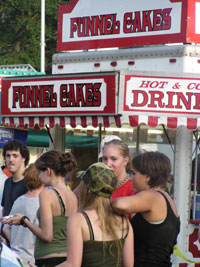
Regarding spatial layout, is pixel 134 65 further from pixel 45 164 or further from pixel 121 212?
pixel 121 212

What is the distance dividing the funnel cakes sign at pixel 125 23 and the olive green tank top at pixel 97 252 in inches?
183

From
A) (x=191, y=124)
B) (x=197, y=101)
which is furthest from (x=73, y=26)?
(x=191, y=124)

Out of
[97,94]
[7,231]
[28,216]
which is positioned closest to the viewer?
[28,216]

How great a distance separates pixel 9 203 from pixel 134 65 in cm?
295

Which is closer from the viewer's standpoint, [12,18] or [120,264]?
[120,264]

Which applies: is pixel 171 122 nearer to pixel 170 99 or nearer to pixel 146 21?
pixel 170 99

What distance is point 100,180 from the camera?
3525 mm

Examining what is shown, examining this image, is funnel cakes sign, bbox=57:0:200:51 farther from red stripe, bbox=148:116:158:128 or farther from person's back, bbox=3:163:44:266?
person's back, bbox=3:163:44:266

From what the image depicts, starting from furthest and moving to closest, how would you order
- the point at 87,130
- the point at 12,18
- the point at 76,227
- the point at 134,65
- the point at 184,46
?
the point at 12,18
the point at 87,130
the point at 134,65
the point at 184,46
the point at 76,227

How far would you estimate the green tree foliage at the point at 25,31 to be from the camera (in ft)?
120

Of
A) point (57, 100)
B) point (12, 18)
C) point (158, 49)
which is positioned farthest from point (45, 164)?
point (12, 18)

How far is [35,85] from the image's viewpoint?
7.87m

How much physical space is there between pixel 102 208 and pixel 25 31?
35.2 metres

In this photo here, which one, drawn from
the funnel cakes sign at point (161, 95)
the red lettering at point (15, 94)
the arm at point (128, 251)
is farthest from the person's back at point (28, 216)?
the red lettering at point (15, 94)
